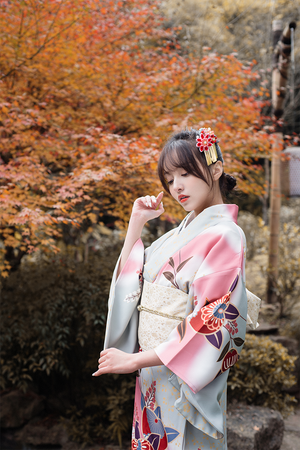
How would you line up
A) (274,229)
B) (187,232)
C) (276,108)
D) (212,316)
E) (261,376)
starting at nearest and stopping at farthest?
(212,316)
(187,232)
(261,376)
(276,108)
(274,229)

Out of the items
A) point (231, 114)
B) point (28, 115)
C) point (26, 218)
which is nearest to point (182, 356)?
point (26, 218)

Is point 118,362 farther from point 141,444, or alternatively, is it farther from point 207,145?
Result: point 207,145

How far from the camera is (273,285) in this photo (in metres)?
6.21

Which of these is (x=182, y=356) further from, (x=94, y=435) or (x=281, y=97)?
(x=281, y=97)

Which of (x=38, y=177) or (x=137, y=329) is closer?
(x=137, y=329)

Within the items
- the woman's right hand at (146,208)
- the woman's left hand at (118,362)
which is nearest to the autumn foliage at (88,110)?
the woman's right hand at (146,208)

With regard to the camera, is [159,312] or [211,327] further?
[159,312]

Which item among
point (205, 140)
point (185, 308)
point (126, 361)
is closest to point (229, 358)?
point (185, 308)

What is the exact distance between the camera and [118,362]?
1.39m

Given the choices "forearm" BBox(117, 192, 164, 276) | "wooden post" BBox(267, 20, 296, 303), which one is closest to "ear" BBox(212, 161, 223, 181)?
"forearm" BBox(117, 192, 164, 276)

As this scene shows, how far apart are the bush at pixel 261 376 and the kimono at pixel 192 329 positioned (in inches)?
86.4

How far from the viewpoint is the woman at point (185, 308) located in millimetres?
1333

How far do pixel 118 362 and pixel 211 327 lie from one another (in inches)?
15.8

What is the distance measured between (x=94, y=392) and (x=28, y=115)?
316cm
